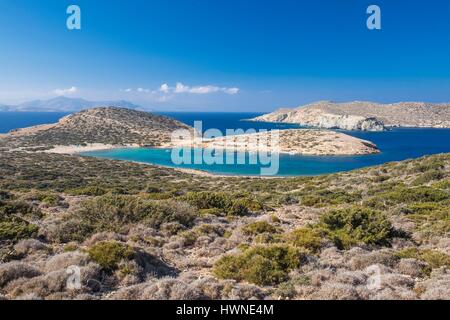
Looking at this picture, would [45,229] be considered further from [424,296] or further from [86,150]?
[86,150]

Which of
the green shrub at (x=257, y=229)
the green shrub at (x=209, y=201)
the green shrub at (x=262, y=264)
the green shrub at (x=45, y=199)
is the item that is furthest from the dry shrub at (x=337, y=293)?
the green shrub at (x=45, y=199)

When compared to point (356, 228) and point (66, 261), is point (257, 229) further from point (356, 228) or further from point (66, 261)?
point (66, 261)

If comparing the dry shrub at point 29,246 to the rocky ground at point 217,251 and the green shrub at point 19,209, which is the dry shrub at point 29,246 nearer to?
the rocky ground at point 217,251

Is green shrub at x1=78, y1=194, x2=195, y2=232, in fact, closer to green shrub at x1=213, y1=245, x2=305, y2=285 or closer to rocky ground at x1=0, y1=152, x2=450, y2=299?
rocky ground at x1=0, y1=152, x2=450, y2=299

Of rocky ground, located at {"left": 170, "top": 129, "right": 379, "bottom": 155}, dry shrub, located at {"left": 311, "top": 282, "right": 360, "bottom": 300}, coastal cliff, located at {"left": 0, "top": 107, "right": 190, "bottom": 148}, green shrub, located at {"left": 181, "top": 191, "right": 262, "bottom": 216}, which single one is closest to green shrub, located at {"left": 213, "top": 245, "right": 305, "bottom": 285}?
dry shrub, located at {"left": 311, "top": 282, "right": 360, "bottom": 300}

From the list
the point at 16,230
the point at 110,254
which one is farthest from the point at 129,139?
the point at 110,254

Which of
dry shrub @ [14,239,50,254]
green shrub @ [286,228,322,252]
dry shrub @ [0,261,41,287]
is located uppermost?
dry shrub @ [0,261,41,287]
